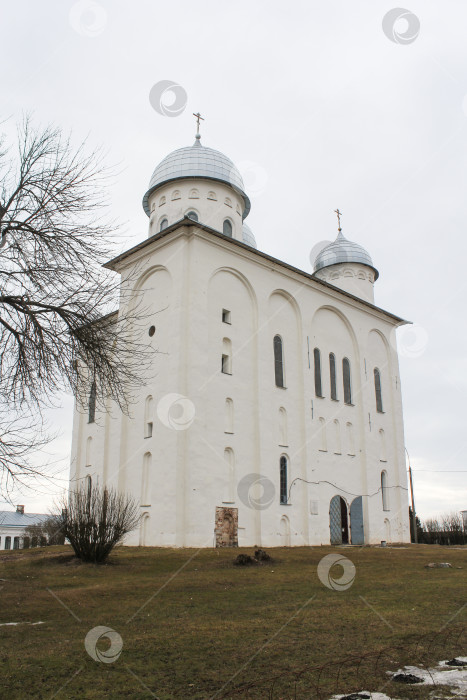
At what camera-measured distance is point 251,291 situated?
81.2ft

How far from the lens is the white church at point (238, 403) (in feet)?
68.9

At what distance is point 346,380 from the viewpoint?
1147 inches

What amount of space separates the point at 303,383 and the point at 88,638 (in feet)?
63.9

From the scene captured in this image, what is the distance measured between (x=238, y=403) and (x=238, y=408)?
7.6 inches

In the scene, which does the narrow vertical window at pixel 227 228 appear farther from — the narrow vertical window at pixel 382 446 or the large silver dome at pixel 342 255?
the narrow vertical window at pixel 382 446

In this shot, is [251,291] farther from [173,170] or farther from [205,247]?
[173,170]

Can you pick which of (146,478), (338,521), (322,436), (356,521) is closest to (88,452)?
(146,478)

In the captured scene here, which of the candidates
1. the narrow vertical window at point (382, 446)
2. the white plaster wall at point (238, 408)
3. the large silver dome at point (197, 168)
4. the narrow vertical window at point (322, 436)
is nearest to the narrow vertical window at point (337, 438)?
the white plaster wall at point (238, 408)

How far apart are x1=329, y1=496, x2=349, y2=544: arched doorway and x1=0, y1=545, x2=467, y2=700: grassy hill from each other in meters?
12.3

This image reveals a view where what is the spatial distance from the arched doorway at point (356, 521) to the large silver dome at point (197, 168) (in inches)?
592

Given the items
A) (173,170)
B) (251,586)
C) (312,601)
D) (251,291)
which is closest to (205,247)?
(251,291)

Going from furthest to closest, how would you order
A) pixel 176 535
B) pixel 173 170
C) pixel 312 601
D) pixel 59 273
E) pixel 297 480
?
pixel 173 170, pixel 297 480, pixel 176 535, pixel 59 273, pixel 312 601

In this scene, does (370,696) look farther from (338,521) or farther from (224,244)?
(338,521)

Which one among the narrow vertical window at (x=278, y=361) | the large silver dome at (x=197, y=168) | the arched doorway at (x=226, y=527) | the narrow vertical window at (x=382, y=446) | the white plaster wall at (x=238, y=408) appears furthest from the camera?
the narrow vertical window at (x=382, y=446)
